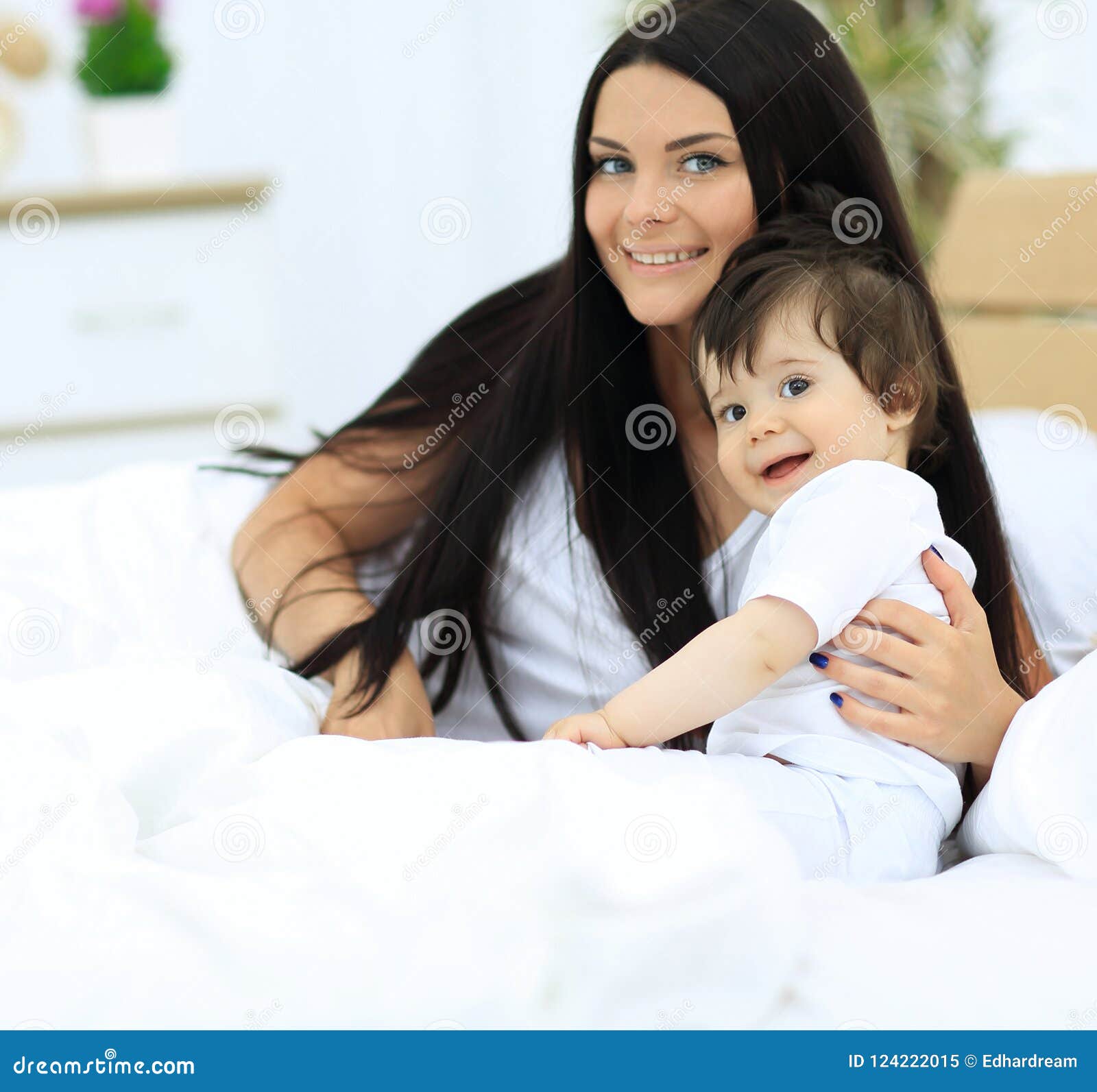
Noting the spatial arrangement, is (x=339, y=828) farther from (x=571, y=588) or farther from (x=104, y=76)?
(x=104, y=76)

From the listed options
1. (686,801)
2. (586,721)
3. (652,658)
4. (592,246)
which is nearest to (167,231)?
(592,246)

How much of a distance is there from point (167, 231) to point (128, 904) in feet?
7.65

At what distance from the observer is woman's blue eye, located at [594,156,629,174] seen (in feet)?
3.95

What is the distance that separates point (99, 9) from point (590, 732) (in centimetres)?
244

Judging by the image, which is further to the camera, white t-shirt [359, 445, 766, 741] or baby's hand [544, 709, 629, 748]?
white t-shirt [359, 445, 766, 741]

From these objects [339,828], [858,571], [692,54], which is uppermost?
[692,54]

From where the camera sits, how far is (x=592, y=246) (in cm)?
129

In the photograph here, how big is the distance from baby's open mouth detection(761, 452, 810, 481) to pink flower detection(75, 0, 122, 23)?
2317 millimetres

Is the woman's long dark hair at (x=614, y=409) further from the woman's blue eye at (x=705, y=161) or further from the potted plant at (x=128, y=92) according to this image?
the potted plant at (x=128, y=92)

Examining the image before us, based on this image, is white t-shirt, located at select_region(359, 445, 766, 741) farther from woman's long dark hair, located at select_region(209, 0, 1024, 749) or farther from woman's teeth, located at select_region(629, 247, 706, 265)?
woman's teeth, located at select_region(629, 247, 706, 265)

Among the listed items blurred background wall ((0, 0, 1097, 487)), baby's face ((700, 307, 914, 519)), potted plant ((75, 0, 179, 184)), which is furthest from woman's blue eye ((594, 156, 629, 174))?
potted plant ((75, 0, 179, 184))

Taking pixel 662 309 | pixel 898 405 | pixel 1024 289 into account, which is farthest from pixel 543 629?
pixel 1024 289

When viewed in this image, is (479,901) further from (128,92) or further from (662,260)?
(128,92)
